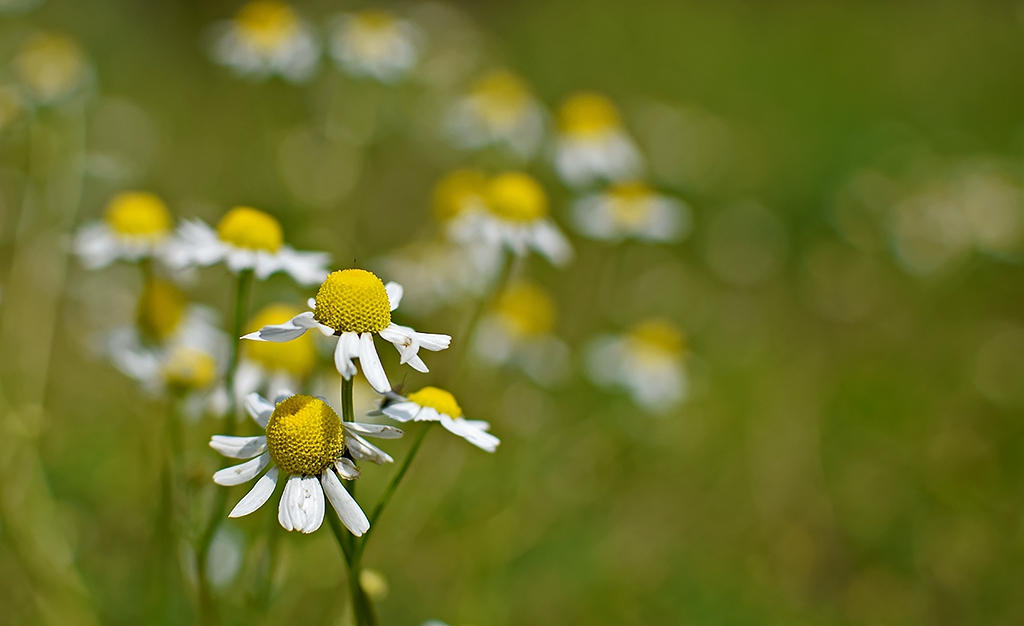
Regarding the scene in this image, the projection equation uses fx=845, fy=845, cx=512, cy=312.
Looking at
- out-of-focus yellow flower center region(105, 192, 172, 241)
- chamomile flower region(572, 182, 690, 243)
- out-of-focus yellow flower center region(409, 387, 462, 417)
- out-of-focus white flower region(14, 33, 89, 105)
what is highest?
out-of-focus yellow flower center region(409, 387, 462, 417)

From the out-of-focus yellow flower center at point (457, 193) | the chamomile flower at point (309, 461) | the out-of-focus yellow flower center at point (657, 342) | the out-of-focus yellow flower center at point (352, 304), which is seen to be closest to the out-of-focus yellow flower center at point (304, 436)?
the chamomile flower at point (309, 461)

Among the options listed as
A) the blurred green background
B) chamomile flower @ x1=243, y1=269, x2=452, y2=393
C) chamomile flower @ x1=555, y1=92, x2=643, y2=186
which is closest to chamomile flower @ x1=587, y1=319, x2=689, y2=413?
the blurred green background

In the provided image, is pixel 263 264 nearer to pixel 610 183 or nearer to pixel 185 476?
pixel 185 476

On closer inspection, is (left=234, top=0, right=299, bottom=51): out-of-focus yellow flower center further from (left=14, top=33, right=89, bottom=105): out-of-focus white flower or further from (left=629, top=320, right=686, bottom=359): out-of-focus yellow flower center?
(left=629, top=320, right=686, bottom=359): out-of-focus yellow flower center

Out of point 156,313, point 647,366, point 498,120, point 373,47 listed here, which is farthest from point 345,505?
point 373,47

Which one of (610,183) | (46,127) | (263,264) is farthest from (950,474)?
(46,127)

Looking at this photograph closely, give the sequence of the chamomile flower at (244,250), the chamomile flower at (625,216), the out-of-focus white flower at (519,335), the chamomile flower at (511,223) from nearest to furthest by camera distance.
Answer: the chamomile flower at (244,250)
the chamomile flower at (511,223)
the out-of-focus white flower at (519,335)
the chamomile flower at (625,216)

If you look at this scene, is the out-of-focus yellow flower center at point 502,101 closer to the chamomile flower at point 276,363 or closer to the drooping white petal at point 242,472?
the chamomile flower at point 276,363
